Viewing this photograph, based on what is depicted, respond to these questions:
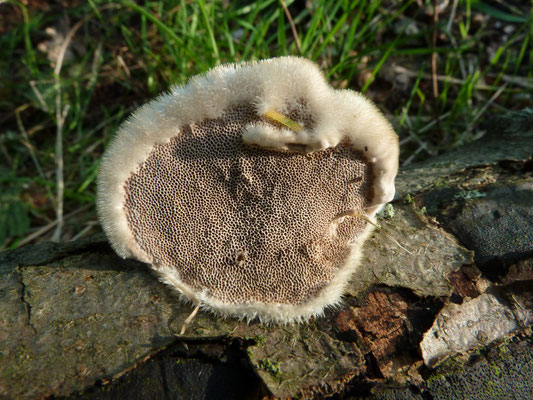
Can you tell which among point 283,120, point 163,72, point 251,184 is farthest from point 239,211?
point 163,72

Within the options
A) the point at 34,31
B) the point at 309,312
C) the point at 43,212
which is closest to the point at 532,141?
the point at 309,312

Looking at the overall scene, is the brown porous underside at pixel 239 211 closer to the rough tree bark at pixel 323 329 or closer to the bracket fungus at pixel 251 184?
the bracket fungus at pixel 251 184

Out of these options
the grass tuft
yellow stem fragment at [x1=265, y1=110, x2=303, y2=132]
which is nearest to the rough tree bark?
yellow stem fragment at [x1=265, y1=110, x2=303, y2=132]

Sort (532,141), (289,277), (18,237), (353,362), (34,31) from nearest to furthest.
A: 1. (353,362)
2. (289,277)
3. (532,141)
4. (18,237)
5. (34,31)

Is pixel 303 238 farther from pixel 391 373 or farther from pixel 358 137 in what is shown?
pixel 391 373

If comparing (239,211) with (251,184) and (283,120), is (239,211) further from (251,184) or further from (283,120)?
(283,120)

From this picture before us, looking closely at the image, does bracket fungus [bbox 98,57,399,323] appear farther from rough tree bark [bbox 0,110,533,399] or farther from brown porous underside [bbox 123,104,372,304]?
rough tree bark [bbox 0,110,533,399]
